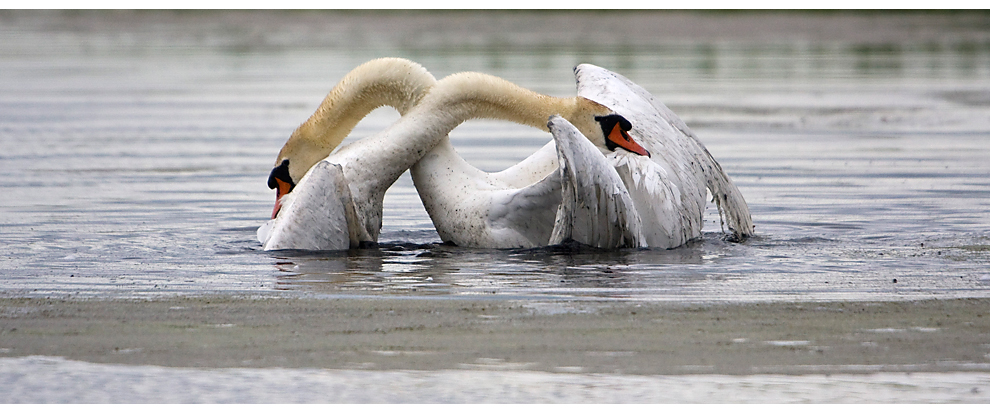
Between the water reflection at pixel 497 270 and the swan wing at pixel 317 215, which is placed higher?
the swan wing at pixel 317 215

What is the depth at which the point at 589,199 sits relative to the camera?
718 centimetres

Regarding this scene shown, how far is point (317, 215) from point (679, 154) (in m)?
2.36

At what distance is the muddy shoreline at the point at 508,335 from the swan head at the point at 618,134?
2.07 meters

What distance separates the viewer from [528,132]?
15.4 m

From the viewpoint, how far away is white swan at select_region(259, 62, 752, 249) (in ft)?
24.9

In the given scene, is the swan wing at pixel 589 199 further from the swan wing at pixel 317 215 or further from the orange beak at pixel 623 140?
the swan wing at pixel 317 215

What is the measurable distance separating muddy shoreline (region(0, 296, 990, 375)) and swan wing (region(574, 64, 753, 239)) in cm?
216

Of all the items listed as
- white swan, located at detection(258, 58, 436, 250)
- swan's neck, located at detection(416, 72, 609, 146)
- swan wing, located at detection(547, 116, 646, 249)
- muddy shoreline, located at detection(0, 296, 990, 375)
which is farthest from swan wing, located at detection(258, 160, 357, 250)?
muddy shoreline, located at detection(0, 296, 990, 375)

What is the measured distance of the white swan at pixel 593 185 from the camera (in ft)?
24.5

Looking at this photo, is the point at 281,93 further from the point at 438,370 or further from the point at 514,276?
the point at 438,370

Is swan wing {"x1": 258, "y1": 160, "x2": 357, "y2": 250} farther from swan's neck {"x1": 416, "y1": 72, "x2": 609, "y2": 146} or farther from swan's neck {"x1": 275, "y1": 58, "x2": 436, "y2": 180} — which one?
swan's neck {"x1": 416, "y1": 72, "x2": 609, "y2": 146}

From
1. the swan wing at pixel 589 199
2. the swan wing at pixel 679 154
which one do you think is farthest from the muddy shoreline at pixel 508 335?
the swan wing at pixel 679 154

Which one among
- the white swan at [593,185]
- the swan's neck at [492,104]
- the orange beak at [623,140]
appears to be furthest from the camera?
the swan's neck at [492,104]

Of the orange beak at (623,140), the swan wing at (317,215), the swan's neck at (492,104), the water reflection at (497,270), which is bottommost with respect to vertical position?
the water reflection at (497,270)
